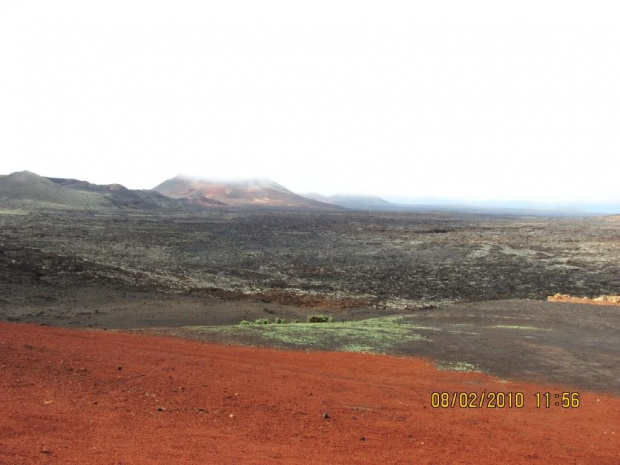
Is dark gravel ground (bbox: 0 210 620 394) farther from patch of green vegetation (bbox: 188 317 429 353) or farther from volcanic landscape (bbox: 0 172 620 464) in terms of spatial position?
patch of green vegetation (bbox: 188 317 429 353)

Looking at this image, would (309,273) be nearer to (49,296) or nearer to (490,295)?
(490,295)

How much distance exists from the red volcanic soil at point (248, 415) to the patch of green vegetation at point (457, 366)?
608 mm

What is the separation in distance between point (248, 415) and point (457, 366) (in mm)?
5716

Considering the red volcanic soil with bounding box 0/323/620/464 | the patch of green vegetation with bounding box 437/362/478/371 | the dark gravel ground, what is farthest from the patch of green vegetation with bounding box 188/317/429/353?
the red volcanic soil with bounding box 0/323/620/464

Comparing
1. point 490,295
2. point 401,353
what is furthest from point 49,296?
point 490,295

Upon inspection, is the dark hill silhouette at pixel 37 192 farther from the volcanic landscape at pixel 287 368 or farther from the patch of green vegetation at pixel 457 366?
the patch of green vegetation at pixel 457 366

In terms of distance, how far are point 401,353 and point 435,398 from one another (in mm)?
3402

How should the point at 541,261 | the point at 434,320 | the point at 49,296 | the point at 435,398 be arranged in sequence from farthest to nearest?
the point at 541,261
the point at 49,296
the point at 434,320
the point at 435,398

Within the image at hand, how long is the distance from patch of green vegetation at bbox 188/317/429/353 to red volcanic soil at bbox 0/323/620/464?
215 cm

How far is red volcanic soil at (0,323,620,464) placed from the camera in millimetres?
5012

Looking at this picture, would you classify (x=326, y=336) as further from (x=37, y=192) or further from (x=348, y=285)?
(x=37, y=192)

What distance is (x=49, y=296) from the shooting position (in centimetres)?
1912

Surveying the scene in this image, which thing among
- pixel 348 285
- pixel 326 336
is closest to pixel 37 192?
pixel 348 285

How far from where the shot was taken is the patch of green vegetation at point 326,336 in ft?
38.0
